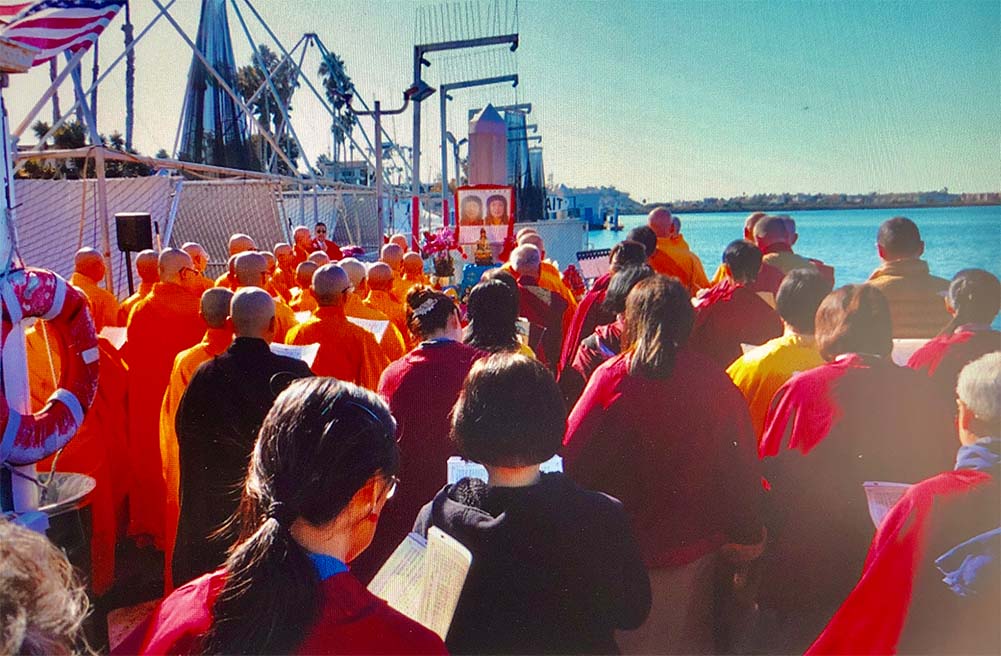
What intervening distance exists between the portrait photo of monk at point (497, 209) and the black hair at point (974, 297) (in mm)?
7179

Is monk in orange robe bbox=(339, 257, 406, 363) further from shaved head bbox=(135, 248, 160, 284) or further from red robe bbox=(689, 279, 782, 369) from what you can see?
red robe bbox=(689, 279, 782, 369)

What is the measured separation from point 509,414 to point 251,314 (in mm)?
1734

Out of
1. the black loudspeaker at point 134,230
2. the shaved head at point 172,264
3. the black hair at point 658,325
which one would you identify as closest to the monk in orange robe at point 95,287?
the shaved head at point 172,264

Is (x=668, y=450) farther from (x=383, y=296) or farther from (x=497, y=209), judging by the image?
(x=497, y=209)

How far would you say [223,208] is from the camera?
1561 cm

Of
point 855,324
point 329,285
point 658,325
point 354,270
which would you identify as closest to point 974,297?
point 855,324

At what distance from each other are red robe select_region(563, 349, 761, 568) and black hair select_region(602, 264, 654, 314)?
115cm

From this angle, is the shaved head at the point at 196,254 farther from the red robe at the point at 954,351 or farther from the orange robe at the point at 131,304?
the red robe at the point at 954,351

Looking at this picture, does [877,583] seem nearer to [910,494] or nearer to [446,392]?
[910,494]

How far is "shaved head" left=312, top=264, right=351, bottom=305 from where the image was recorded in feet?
14.4

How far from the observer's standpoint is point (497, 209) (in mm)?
10219

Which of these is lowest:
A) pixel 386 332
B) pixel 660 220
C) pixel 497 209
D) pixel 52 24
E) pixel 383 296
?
pixel 386 332

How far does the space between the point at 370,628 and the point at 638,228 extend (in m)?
4.61

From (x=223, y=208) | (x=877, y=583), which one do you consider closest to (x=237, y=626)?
(x=877, y=583)
